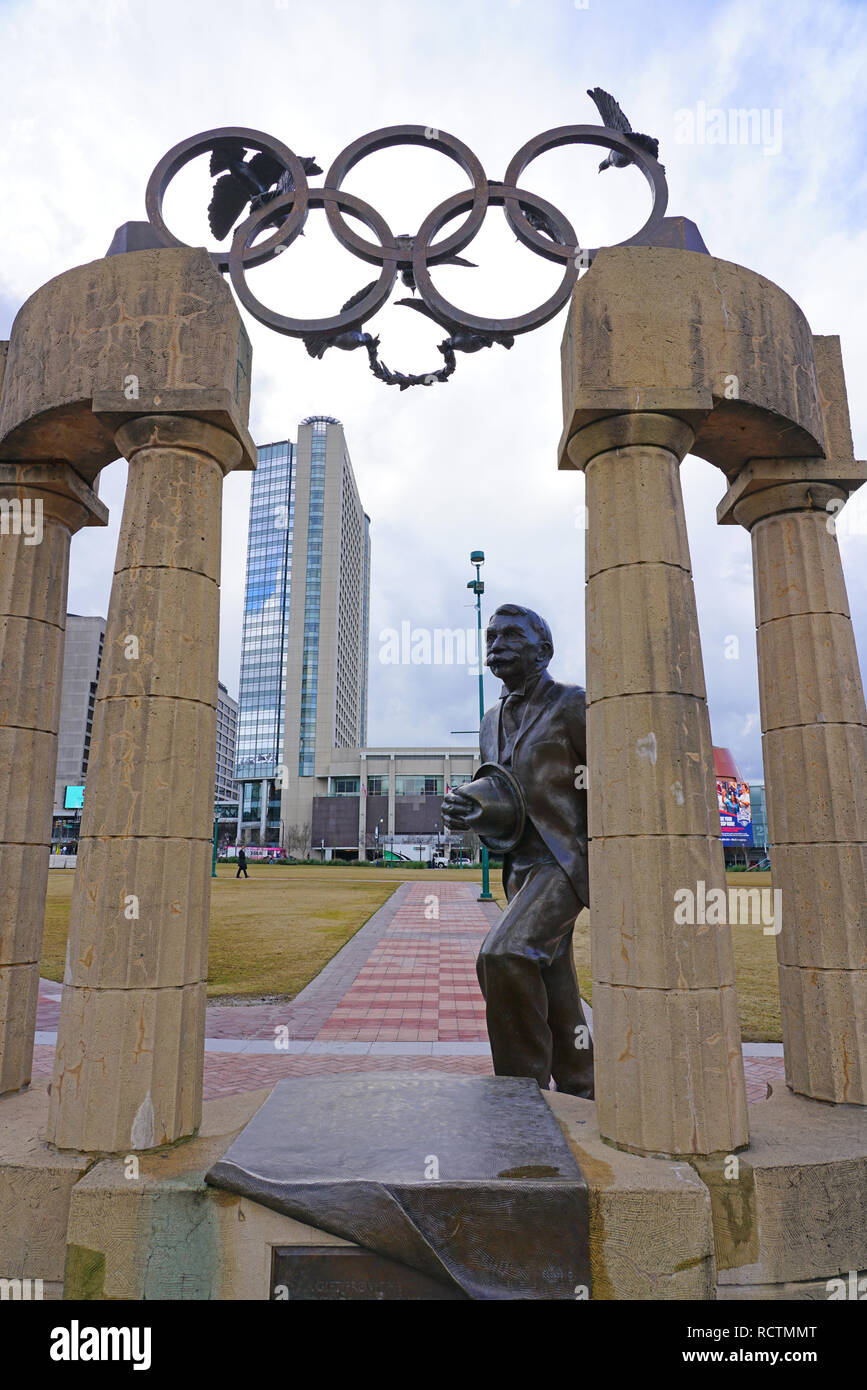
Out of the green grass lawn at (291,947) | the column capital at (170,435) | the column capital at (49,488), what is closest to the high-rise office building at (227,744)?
the green grass lawn at (291,947)

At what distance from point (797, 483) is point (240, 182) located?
12.8 ft

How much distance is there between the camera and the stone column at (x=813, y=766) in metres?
4.47

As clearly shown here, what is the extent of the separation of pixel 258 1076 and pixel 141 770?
14.5ft

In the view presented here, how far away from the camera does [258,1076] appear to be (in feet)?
23.6

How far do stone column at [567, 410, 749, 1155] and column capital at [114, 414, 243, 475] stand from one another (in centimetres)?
198

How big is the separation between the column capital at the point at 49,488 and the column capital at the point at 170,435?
0.85m

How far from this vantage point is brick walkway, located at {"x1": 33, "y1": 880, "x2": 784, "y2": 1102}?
24.2ft

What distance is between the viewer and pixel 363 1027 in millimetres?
9195

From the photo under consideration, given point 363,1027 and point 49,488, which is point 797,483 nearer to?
point 49,488

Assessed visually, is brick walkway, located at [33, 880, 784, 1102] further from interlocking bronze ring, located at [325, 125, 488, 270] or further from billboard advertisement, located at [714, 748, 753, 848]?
billboard advertisement, located at [714, 748, 753, 848]

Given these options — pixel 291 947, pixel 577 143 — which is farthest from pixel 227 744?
pixel 577 143

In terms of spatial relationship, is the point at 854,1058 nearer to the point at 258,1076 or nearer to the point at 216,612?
the point at 216,612
